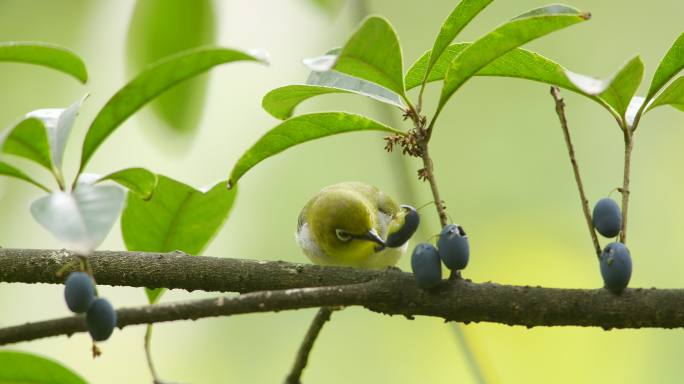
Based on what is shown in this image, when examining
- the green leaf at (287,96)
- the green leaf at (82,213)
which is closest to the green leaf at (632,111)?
the green leaf at (287,96)

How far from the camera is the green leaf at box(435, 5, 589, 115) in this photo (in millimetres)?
1241

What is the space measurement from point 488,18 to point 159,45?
3381mm

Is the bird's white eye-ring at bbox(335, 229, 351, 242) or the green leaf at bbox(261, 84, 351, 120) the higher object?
the bird's white eye-ring at bbox(335, 229, 351, 242)

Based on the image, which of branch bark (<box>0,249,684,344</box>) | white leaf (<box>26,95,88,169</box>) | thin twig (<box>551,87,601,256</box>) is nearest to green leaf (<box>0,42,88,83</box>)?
white leaf (<box>26,95,88,169</box>)

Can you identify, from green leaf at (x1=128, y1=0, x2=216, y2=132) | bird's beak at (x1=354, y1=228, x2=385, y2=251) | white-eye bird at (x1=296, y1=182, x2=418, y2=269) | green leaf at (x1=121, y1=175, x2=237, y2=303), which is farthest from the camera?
white-eye bird at (x1=296, y1=182, x2=418, y2=269)

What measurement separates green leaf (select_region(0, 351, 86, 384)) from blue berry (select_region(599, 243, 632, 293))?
2.87 feet

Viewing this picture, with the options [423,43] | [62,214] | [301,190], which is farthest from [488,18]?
[62,214]

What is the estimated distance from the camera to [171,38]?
1.74m

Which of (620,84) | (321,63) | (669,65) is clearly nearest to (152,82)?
(321,63)

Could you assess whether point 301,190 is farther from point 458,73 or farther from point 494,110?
point 458,73

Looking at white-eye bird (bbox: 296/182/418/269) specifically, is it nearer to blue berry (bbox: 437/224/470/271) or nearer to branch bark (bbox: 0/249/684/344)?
branch bark (bbox: 0/249/684/344)

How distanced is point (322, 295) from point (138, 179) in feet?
1.48

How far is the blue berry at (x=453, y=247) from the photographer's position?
1.32 meters

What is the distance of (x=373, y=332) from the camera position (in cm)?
413
